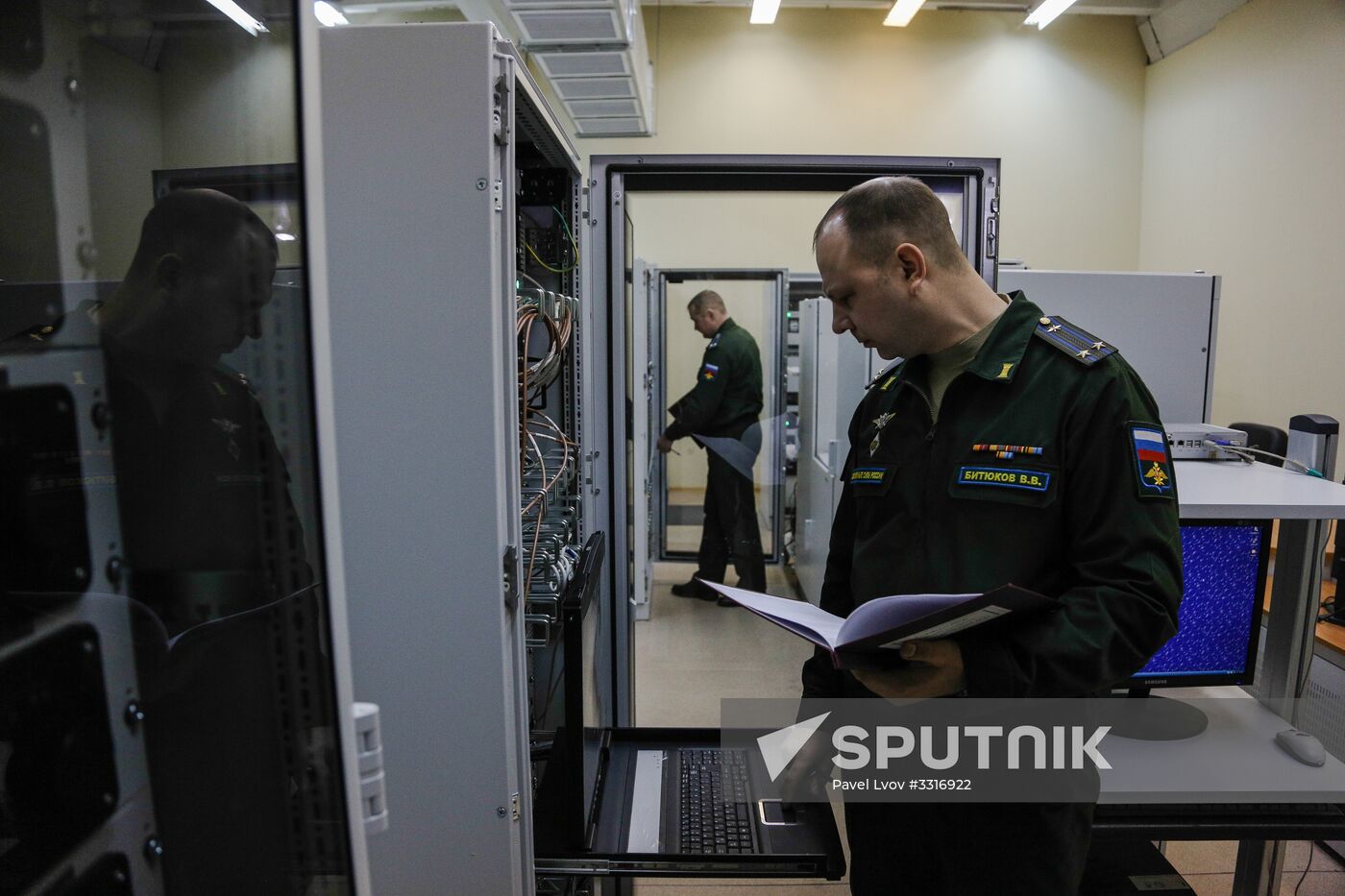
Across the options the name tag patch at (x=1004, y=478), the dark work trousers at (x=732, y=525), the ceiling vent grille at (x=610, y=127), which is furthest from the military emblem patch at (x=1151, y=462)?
the ceiling vent grille at (x=610, y=127)

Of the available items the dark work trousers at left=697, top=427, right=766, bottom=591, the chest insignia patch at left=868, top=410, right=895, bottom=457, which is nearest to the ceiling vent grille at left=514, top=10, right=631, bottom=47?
the dark work trousers at left=697, top=427, right=766, bottom=591

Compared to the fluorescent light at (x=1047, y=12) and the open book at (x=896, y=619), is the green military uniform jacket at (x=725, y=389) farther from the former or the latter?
the fluorescent light at (x=1047, y=12)

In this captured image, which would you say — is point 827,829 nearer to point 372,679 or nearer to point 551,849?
point 551,849

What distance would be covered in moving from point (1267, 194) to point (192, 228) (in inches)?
235

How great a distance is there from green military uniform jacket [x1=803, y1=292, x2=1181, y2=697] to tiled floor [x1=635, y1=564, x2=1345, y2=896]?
50.6 inches

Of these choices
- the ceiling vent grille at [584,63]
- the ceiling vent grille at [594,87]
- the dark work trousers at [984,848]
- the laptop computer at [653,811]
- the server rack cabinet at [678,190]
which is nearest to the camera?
the dark work trousers at [984,848]

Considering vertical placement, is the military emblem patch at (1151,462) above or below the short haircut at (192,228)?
below

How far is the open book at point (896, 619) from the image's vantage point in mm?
850

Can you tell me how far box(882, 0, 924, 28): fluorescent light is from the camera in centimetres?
561

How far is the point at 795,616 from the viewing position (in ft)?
3.43

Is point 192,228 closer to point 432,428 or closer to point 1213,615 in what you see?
point 432,428

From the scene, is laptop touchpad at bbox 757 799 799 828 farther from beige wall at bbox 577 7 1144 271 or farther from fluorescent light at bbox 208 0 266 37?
beige wall at bbox 577 7 1144 271

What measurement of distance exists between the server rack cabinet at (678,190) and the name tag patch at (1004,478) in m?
0.59

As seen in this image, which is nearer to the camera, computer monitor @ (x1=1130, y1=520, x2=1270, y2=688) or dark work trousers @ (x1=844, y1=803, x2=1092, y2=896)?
dark work trousers @ (x1=844, y1=803, x2=1092, y2=896)
